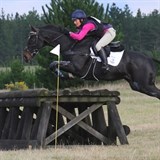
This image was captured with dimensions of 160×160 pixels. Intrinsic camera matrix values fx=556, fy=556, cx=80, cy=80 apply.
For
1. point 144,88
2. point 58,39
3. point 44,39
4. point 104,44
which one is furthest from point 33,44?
point 144,88

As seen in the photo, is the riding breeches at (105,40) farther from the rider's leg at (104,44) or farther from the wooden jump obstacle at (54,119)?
the wooden jump obstacle at (54,119)

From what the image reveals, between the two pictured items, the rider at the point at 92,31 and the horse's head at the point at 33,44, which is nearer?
the rider at the point at 92,31

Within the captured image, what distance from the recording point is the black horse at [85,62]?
12406 mm

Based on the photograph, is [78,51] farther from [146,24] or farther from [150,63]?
[146,24]

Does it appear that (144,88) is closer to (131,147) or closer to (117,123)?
(117,123)

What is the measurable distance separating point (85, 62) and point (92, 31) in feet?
2.42

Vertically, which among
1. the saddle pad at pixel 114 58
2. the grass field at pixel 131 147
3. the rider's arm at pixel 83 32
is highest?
the rider's arm at pixel 83 32

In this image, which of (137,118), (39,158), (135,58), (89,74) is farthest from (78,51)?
(137,118)

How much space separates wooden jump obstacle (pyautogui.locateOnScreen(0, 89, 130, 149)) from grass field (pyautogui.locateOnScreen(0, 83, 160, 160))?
540mm

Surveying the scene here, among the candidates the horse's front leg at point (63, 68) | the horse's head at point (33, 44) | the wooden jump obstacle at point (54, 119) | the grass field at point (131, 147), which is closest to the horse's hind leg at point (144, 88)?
the wooden jump obstacle at point (54, 119)

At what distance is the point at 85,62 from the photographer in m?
12.4

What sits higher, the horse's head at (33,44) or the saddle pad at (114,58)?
the horse's head at (33,44)

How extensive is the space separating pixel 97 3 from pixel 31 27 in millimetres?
26798

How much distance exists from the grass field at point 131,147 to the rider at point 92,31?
6.89ft
